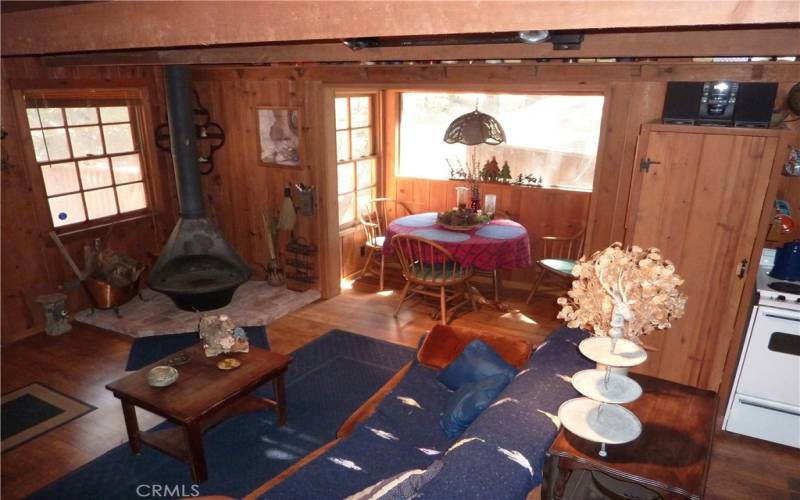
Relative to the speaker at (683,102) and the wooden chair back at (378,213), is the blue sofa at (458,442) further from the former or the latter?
the wooden chair back at (378,213)

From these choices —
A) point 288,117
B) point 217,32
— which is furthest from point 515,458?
point 288,117

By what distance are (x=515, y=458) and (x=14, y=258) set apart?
14.6ft

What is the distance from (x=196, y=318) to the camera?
470cm

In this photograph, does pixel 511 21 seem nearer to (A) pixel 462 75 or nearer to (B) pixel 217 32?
(B) pixel 217 32

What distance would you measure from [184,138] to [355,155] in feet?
6.50

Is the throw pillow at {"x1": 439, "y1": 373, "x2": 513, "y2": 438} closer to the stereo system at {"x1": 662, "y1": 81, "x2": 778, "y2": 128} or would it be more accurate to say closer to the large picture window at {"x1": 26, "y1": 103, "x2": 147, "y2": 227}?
the stereo system at {"x1": 662, "y1": 81, "x2": 778, "y2": 128}

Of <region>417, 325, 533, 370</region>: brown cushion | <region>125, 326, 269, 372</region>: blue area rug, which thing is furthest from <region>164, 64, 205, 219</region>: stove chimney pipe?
<region>417, 325, 533, 370</region>: brown cushion

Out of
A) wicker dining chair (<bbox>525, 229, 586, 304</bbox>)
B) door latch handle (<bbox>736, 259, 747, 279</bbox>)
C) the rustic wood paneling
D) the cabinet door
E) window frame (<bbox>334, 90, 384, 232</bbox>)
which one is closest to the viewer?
the cabinet door

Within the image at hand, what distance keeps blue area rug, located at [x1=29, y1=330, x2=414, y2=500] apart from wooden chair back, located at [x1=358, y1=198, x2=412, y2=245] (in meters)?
2.18

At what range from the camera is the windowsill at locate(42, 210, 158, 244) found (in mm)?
4605

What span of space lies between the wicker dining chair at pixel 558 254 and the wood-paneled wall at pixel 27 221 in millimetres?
4210

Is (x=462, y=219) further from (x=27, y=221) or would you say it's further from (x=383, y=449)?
(x=27, y=221)

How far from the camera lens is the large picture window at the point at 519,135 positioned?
208 inches

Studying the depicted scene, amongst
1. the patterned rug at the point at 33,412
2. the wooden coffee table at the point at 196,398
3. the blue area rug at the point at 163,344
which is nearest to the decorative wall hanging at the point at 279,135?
the blue area rug at the point at 163,344
